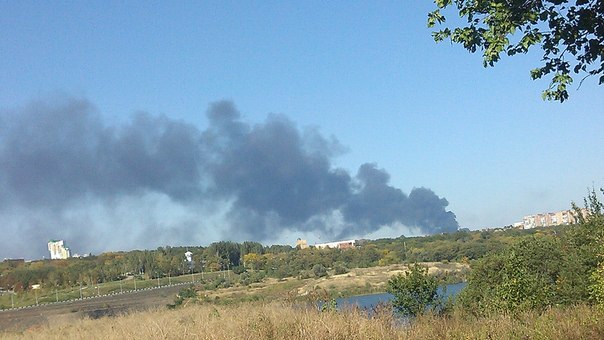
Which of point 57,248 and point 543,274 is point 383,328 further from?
point 57,248

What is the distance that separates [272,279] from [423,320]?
71737 mm

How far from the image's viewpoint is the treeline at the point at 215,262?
283ft

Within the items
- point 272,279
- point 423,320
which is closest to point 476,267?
point 423,320

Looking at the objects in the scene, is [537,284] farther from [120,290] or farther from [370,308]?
[120,290]

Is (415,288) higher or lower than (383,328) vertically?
lower

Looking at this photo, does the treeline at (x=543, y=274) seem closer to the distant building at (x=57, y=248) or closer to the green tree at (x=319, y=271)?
the green tree at (x=319, y=271)

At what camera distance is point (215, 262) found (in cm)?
9944

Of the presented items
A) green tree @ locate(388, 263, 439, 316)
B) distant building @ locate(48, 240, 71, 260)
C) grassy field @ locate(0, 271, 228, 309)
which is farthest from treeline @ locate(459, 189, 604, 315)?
distant building @ locate(48, 240, 71, 260)

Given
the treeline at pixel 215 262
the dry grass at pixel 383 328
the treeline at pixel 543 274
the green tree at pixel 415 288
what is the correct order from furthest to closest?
the treeline at pixel 215 262
the green tree at pixel 415 288
the treeline at pixel 543 274
the dry grass at pixel 383 328

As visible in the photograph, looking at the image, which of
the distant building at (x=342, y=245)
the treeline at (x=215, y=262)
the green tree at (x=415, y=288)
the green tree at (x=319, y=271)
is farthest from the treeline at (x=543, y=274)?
the distant building at (x=342, y=245)

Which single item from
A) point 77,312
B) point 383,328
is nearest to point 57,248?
point 77,312

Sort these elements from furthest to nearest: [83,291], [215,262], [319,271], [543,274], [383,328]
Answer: [215,262] < [319,271] < [83,291] < [543,274] < [383,328]

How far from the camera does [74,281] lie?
87.7 metres

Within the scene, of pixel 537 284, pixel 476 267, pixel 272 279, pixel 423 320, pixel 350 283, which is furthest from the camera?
pixel 272 279
